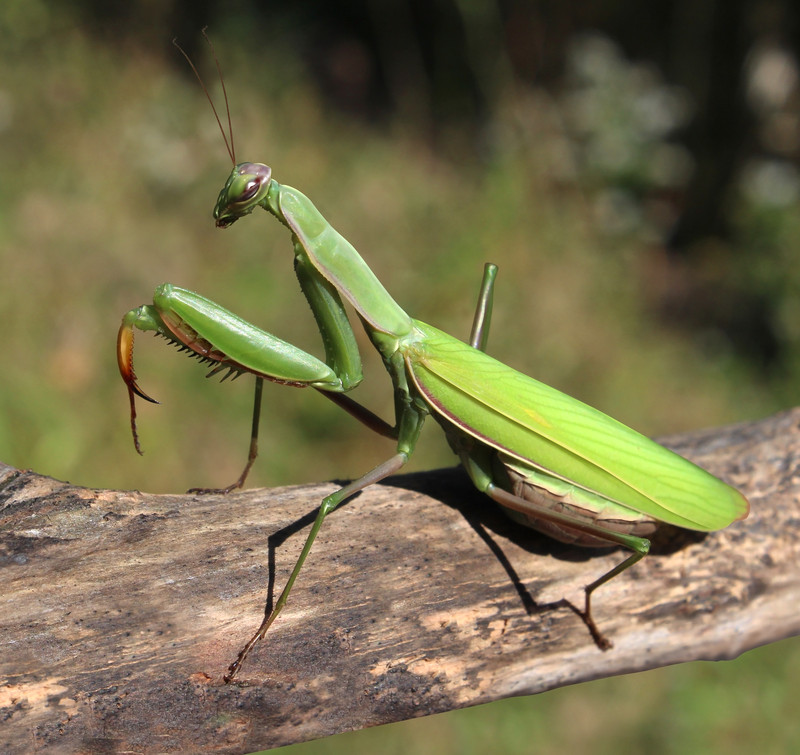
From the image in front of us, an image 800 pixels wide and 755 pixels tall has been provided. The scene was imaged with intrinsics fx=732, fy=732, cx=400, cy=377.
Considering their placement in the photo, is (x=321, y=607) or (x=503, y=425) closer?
(x=321, y=607)

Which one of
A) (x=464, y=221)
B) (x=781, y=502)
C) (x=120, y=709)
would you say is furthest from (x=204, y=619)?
(x=464, y=221)

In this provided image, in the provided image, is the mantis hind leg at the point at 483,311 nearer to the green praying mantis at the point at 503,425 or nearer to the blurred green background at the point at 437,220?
the green praying mantis at the point at 503,425

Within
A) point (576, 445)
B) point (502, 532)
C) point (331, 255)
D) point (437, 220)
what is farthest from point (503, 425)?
point (437, 220)

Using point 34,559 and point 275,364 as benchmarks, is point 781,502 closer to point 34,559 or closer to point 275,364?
point 275,364

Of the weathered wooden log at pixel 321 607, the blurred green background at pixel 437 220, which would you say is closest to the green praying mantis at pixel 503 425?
the weathered wooden log at pixel 321 607

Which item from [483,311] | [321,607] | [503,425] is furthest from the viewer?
[483,311]

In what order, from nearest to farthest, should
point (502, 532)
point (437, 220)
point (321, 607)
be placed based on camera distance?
point (321, 607) → point (502, 532) → point (437, 220)

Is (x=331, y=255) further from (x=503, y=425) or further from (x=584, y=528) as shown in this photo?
(x=584, y=528)
